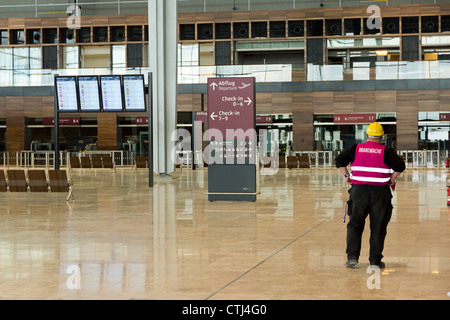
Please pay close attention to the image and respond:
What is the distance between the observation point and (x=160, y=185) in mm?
23859

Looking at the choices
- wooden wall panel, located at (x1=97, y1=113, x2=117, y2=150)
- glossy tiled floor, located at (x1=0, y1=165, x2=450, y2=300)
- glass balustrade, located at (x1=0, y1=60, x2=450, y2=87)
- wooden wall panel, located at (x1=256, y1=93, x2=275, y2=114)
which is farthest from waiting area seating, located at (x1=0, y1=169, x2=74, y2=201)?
wooden wall panel, located at (x1=97, y1=113, x2=117, y2=150)

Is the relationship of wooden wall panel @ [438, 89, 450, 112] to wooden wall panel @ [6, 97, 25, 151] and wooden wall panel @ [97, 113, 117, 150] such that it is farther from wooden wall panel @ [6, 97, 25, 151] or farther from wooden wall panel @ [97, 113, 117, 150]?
wooden wall panel @ [6, 97, 25, 151]

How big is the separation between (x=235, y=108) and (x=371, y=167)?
Answer: 28.7ft

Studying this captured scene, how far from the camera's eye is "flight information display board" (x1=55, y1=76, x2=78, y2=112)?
22.6 m

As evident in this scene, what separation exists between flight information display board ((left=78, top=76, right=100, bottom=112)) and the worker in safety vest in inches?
633

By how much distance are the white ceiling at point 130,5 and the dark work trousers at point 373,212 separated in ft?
109

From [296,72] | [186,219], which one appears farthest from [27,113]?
[186,219]

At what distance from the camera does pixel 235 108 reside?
16.3 metres

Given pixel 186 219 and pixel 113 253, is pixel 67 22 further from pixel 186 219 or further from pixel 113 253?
pixel 113 253

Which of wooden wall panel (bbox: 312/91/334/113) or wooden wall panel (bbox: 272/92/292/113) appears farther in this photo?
wooden wall panel (bbox: 272/92/292/113)

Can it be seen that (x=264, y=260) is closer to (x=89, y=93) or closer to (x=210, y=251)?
(x=210, y=251)

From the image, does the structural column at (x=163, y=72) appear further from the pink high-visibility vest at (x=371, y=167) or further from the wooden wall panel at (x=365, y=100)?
the pink high-visibility vest at (x=371, y=167)
